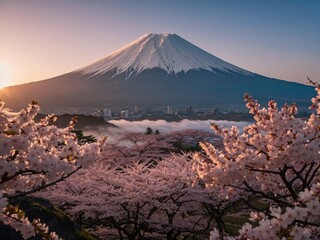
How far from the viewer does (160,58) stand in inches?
6324

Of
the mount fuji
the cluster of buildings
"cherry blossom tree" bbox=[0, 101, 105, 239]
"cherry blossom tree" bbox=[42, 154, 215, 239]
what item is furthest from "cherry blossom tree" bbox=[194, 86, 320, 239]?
the mount fuji

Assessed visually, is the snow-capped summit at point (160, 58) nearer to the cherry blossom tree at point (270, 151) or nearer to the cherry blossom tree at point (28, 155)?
the cherry blossom tree at point (270, 151)

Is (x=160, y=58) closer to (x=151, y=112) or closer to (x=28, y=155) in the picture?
(x=151, y=112)

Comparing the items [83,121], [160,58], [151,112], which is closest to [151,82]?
[160,58]

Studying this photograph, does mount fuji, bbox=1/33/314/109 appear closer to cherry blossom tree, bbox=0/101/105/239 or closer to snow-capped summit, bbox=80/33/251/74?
snow-capped summit, bbox=80/33/251/74

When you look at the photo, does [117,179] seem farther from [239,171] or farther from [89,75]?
[89,75]

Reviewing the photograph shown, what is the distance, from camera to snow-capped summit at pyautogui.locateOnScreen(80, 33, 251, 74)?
151 m

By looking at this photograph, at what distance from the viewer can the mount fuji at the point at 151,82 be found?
448ft

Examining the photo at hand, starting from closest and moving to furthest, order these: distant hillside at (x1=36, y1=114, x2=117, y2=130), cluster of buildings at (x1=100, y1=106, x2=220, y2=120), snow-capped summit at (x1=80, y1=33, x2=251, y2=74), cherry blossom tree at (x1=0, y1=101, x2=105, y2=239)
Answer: cherry blossom tree at (x1=0, y1=101, x2=105, y2=239) → distant hillside at (x1=36, y1=114, x2=117, y2=130) → cluster of buildings at (x1=100, y1=106, x2=220, y2=120) → snow-capped summit at (x1=80, y1=33, x2=251, y2=74)

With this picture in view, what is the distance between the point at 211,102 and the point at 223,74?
24474 mm

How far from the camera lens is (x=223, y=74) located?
538ft

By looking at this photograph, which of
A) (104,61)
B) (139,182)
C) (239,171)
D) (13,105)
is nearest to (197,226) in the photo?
(139,182)

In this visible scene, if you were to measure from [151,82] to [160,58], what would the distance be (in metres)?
15.2

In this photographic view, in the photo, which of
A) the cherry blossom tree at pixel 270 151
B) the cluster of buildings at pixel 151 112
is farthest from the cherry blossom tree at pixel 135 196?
the cluster of buildings at pixel 151 112
